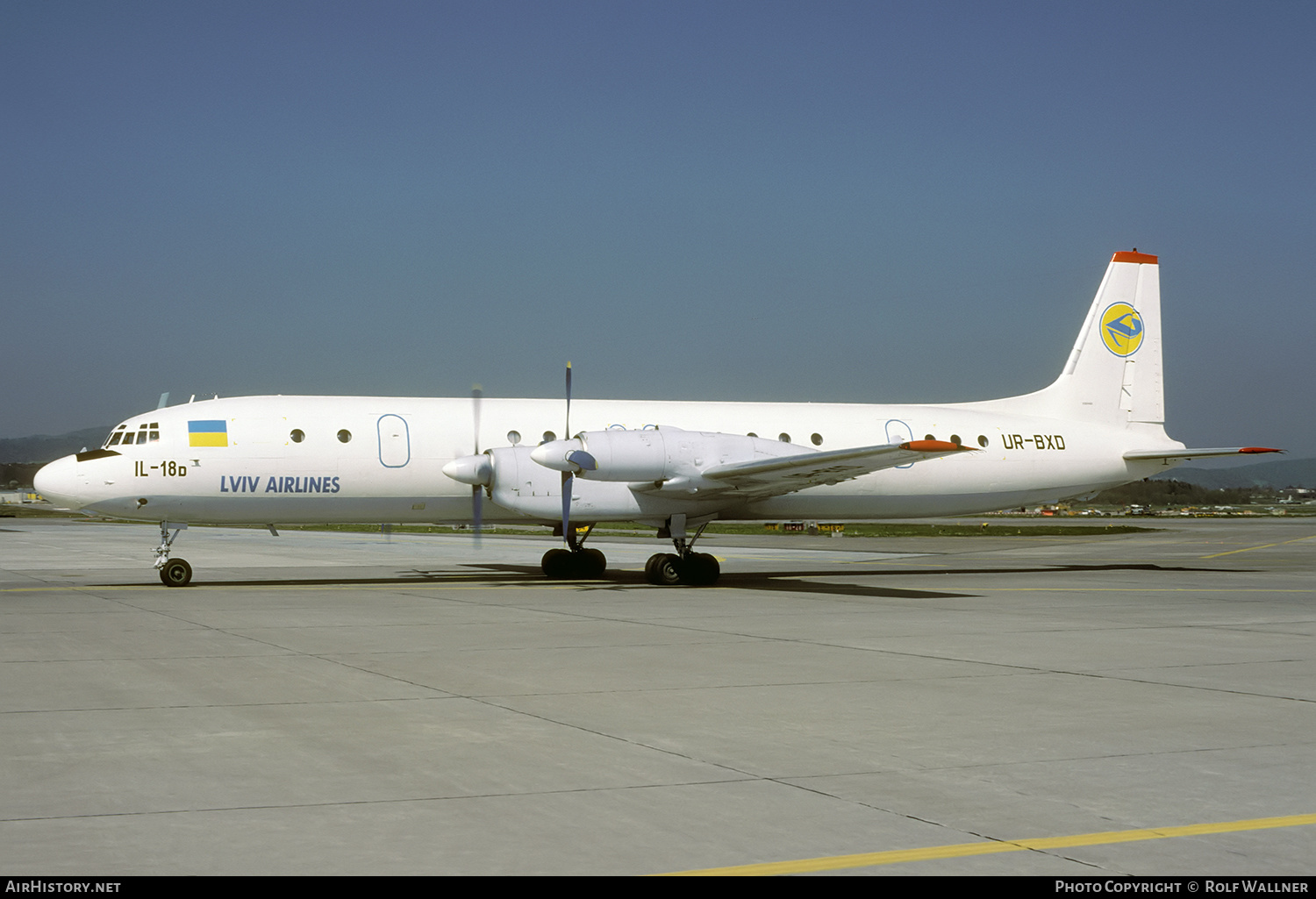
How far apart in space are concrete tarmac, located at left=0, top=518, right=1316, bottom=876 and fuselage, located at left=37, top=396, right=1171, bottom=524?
3.29 m

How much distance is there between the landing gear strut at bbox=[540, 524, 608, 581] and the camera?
24016 millimetres

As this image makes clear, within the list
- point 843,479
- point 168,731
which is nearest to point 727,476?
point 843,479

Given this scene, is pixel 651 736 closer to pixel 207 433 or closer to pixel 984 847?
pixel 984 847

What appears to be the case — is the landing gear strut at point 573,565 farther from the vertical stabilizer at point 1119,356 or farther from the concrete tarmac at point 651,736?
the vertical stabilizer at point 1119,356

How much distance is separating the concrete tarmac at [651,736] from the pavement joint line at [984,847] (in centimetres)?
3

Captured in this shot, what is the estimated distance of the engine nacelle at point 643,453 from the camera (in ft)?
66.7

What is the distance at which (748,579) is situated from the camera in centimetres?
2450

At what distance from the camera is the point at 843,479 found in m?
22.9

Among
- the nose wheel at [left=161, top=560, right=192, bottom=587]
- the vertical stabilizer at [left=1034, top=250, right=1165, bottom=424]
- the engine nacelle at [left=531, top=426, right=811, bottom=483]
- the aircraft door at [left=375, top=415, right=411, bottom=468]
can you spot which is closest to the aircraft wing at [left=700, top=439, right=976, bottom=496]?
the engine nacelle at [left=531, top=426, right=811, bottom=483]

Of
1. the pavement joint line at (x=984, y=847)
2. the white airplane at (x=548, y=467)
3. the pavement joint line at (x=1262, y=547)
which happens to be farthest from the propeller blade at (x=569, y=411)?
the pavement joint line at (x=1262, y=547)

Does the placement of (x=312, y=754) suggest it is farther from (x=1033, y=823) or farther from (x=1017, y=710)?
(x=1017, y=710)

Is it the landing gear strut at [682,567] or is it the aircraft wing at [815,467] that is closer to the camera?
the aircraft wing at [815,467]

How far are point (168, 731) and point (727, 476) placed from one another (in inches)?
552

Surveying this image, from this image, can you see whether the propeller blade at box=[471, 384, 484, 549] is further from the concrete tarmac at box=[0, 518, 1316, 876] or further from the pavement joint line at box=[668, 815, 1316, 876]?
the pavement joint line at box=[668, 815, 1316, 876]
